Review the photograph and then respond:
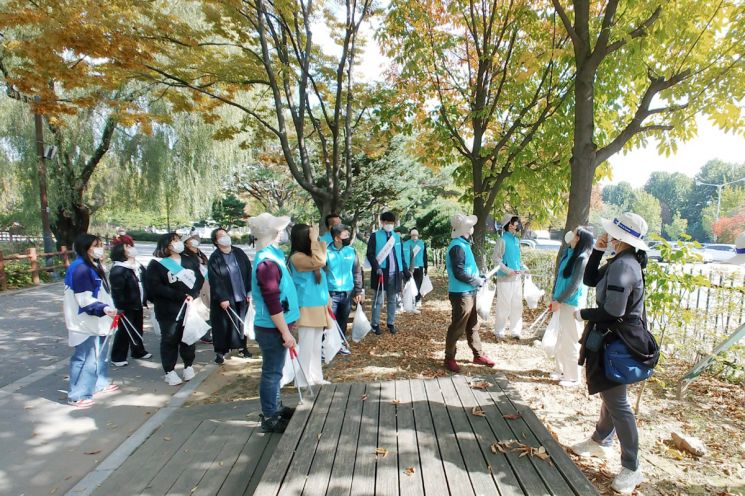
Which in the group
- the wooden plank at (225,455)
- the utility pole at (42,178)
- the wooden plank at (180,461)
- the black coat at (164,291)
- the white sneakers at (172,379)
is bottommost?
the white sneakers at (172,379)

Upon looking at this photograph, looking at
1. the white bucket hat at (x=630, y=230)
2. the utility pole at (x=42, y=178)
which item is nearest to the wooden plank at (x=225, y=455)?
the white bucket hat at (x=630, y=230)

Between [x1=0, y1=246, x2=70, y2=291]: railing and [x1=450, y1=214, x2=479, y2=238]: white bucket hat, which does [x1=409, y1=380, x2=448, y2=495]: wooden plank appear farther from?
[x1=0, y1=246, x2=70, y2=291]: railing

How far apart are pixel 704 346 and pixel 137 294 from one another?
24.3 feet

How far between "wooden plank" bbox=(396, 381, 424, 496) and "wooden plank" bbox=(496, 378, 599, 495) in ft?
2.10

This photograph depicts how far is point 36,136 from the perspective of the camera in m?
13.0

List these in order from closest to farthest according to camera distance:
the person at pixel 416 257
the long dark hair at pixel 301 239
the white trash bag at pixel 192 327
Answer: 1. the long dark hair at pixel 301 239
2. the white trash bag at pixel 192 327
3. the person at pixel 416 257

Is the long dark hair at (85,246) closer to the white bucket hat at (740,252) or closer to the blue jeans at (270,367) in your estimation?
the blue jeans at (270,367)

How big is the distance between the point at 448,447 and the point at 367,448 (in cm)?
47

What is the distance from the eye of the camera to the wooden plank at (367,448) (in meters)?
2.07

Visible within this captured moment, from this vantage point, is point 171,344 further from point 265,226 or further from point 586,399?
point 586,399

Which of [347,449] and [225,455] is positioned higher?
[347,449]

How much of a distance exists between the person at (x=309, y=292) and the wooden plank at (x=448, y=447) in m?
1.28

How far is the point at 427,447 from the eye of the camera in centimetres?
239

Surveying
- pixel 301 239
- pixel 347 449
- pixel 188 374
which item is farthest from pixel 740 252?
pixel 188 374
